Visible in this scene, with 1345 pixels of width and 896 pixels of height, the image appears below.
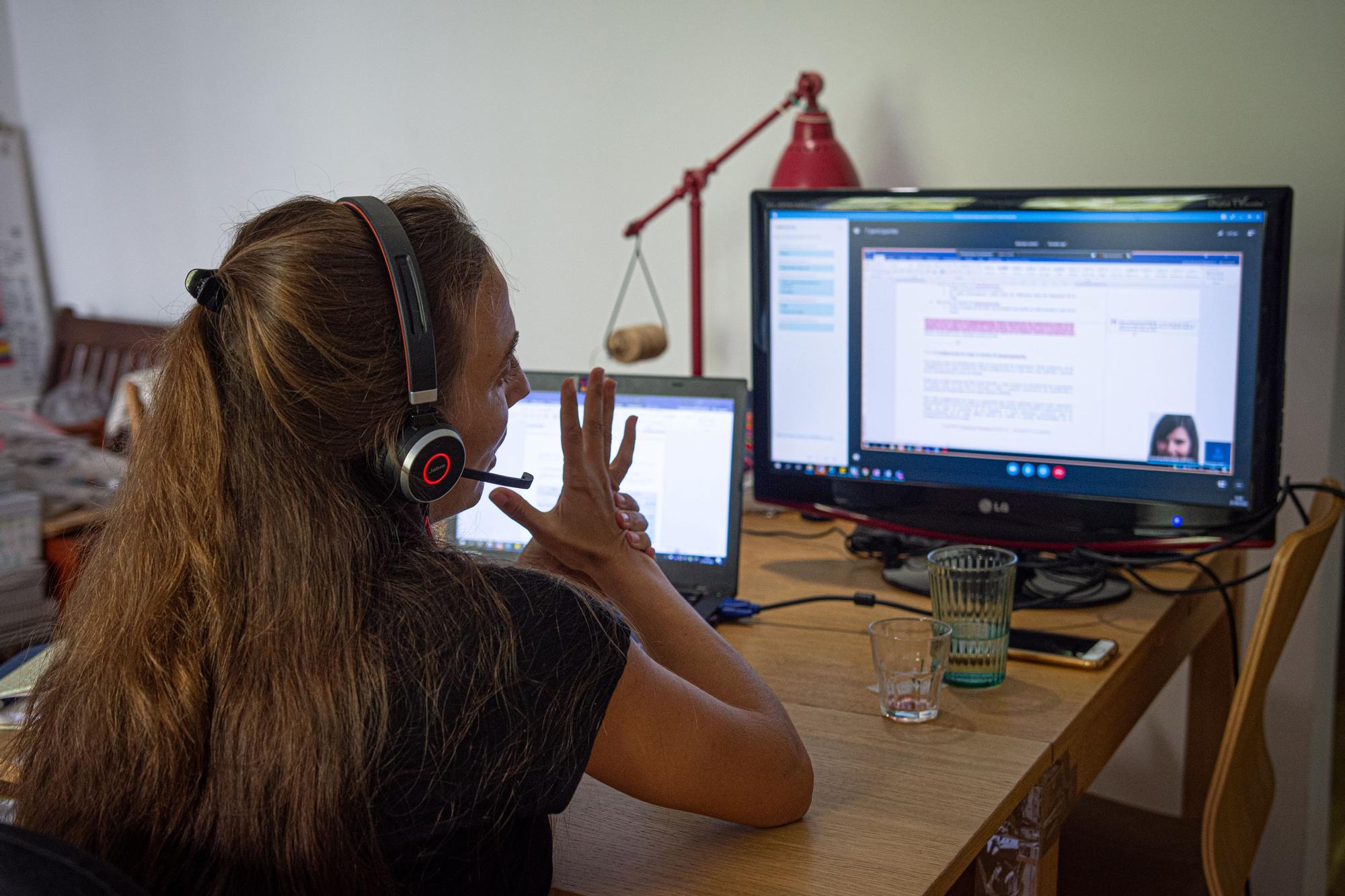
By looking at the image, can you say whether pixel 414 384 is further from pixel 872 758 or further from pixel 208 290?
pixel 872 758

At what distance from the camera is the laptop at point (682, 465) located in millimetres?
1357

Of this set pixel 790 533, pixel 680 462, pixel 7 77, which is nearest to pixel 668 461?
pixel 680 462

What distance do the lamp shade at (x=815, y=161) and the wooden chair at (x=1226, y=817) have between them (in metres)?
0.85

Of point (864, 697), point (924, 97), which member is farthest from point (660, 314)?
point (864, 697)

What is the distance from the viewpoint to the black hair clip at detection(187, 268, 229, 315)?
74 cm

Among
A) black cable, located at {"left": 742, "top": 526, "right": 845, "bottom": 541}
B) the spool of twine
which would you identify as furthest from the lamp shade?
black cable, located at {"left": 742, "top": 526, "right": 845, "bottom": 541}

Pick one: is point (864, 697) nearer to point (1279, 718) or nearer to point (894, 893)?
point (894, 893)

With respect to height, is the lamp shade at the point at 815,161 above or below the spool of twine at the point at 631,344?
above

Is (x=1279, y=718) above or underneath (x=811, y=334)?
underneath

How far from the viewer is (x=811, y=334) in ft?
4.79

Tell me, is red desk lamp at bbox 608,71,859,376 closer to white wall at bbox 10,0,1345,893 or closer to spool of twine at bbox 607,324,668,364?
spool of twine at bbox 607,324,668,364

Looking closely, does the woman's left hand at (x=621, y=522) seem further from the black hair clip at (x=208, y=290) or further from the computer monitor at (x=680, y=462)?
the black hair clip at (x=208, y=290)

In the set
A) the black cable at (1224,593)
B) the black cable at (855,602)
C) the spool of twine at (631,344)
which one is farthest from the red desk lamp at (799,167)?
the black cable at (1224,593)

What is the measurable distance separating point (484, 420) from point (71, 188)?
10.8 ft
